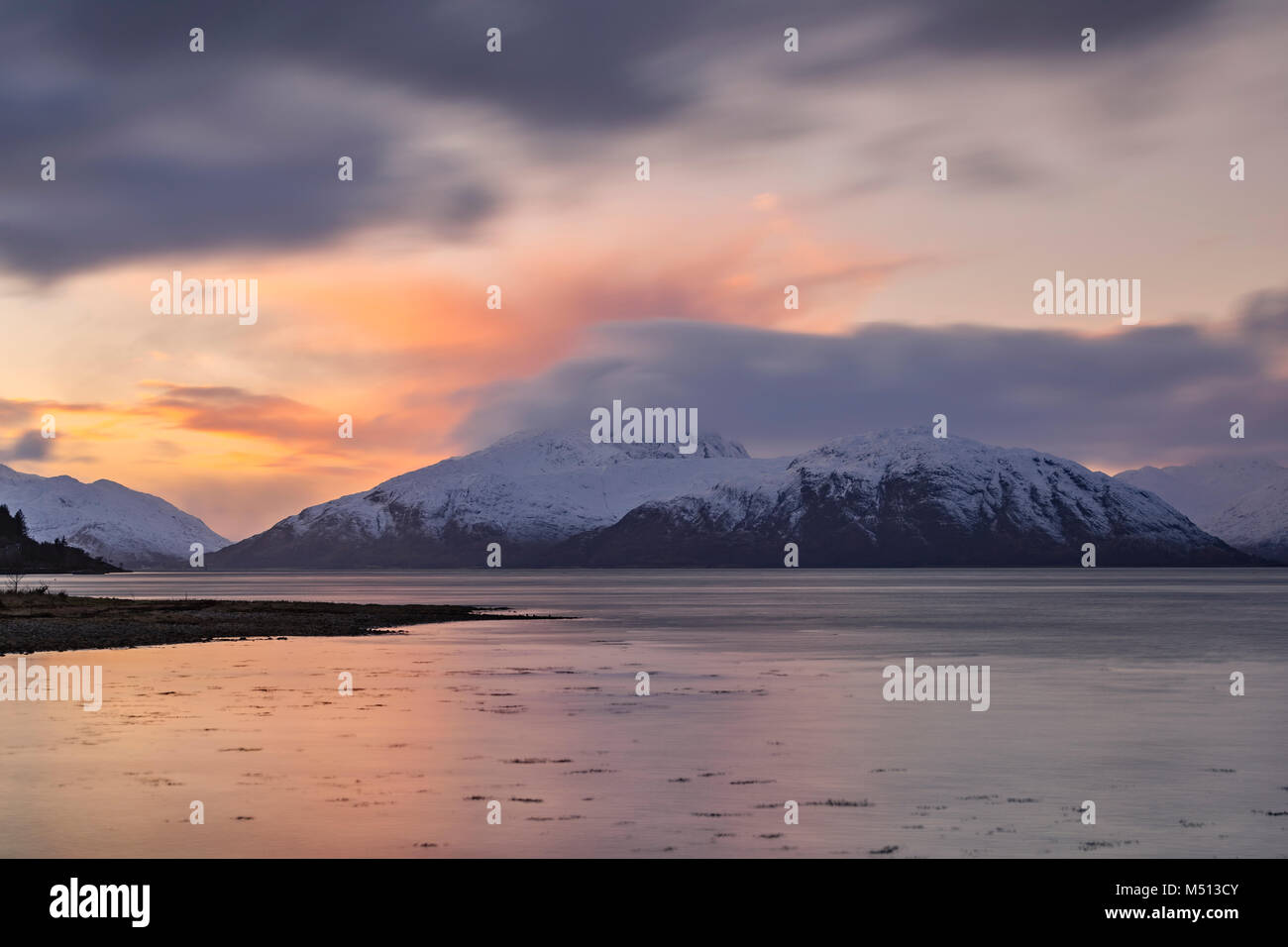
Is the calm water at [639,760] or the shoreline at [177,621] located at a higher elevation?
the shoreline at [177,621]

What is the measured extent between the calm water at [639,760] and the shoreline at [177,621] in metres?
10.5

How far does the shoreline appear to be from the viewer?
70.9 m

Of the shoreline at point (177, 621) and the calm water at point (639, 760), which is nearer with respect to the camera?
the calm water at point (639, 760)

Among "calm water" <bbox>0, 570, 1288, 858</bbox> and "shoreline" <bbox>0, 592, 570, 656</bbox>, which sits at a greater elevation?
"shoreline" <bbox>0, 592, 570, 656</bbox>

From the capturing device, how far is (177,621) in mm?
91812

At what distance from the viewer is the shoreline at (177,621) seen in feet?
233

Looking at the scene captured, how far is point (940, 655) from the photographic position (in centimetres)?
6625

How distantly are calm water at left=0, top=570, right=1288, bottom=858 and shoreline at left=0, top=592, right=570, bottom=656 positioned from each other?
10483mm

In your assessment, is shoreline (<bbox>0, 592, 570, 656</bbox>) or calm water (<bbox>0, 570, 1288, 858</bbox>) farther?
shoreline (<bbox>0, 592, 570, 656</bbox>)

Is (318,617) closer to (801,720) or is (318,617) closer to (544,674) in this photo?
(544,674)

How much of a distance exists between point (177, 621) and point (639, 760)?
6855 centimetres

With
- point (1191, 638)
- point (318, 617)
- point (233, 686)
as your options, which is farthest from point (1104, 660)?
point (318, 617)
